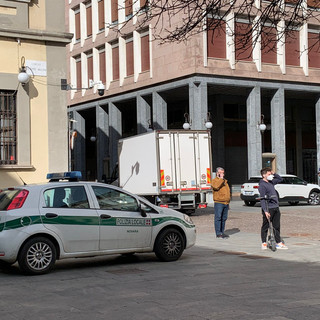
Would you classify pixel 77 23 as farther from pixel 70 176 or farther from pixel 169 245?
pixel 169 245

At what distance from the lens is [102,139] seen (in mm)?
44750

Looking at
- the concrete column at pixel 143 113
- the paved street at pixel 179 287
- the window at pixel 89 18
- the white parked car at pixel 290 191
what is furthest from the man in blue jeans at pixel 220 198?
the window at pixel 89 18

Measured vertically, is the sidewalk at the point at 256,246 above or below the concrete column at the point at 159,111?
below

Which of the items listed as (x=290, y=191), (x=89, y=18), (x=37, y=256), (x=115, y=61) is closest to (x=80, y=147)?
(x=115, y=61)

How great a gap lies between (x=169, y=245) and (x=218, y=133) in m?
30.2

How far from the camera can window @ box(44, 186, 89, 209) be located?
1003 cm

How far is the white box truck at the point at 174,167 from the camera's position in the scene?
2186 cm

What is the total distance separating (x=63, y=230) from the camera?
9898 mm

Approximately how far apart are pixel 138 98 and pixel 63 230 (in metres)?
30.4

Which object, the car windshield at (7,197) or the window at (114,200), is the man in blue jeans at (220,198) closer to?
the window at (114,200)

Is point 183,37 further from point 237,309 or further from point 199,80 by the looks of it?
point 199,80

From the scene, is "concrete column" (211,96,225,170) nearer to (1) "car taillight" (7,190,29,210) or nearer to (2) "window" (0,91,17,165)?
(2) "window" (0,91,17,165)

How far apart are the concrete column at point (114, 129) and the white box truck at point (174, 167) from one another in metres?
19.9

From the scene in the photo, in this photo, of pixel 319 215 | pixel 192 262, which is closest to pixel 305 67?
pixel 319 215
